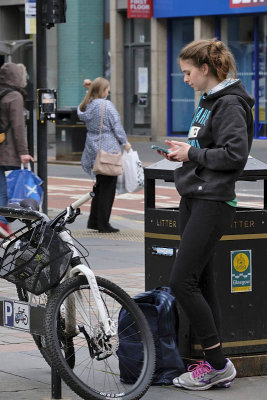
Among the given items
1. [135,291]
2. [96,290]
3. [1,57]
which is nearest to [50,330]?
[96,290]

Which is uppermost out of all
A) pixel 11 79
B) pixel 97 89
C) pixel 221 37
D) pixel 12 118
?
pixel 221 37

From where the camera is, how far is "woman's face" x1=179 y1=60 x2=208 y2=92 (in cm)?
555

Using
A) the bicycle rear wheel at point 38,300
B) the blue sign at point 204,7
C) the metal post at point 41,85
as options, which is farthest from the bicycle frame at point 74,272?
the blue sign at point 204,7

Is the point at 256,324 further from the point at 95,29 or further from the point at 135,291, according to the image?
the point at 95,29

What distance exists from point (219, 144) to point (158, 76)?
2622 cm

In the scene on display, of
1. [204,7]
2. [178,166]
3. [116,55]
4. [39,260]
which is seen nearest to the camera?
[39,260]

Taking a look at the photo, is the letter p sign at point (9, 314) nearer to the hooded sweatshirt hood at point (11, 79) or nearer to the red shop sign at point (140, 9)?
the hooded sweatshirt hood at point (11, 79)

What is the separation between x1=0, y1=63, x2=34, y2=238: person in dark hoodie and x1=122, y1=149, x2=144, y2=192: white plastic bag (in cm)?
256

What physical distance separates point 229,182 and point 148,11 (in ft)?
86.3

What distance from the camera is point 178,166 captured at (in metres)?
6.20

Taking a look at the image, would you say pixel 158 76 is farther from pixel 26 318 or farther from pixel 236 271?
pixel 26 318

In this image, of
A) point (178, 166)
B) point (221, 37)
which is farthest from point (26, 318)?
point (221, 37)

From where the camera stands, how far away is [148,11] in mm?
31250

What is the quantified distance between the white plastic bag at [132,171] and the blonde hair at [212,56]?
7.50m
